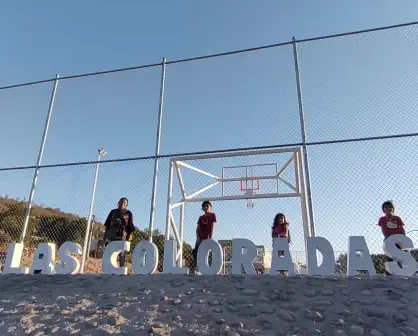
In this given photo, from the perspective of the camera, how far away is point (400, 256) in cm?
430

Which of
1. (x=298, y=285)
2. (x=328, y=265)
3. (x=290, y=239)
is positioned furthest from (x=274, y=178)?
(x=298, y=285)

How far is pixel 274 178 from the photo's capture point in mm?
8711

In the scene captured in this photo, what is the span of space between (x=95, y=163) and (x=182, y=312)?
3822 millimetres

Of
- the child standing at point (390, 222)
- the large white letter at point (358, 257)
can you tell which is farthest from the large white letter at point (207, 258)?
the child standing at point (390, 222)

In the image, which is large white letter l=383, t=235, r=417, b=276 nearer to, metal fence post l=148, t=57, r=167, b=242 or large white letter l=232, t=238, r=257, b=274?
large white letter l=232, t=238, r=257, b=274

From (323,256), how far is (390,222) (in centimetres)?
128

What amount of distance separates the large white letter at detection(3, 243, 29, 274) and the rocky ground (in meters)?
1.11

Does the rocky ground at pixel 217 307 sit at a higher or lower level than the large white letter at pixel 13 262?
lower

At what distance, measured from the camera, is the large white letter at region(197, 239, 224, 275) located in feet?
15.3

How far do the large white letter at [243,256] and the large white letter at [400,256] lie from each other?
66.7 inches

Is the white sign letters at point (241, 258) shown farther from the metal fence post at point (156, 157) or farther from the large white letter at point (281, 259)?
the metal fence post at point (156, 157)

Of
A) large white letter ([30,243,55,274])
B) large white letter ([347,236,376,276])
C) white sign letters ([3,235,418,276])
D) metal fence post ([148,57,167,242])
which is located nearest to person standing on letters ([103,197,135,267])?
white sign letters ([3,235,418,276])

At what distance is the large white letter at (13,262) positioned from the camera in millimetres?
5457

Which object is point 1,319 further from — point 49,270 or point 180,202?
point 180,202
